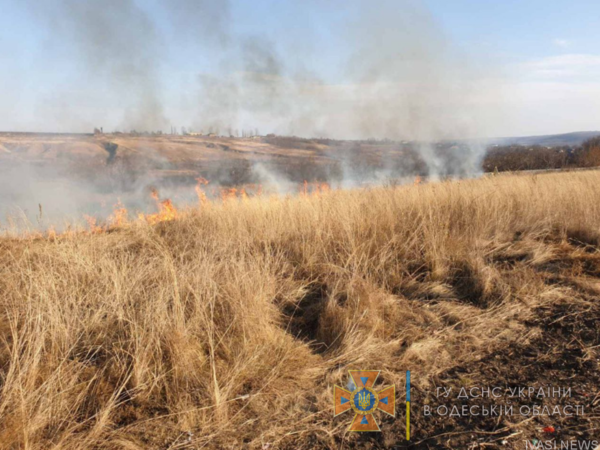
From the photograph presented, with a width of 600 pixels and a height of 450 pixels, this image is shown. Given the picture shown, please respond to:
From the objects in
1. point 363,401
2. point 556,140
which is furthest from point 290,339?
point 556,140

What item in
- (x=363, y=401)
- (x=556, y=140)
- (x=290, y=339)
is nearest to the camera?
(x=363, y=401)

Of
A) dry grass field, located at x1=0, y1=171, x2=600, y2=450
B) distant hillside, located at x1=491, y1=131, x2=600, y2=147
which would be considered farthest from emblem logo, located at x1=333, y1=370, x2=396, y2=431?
distant hillside, located at x1=491, y1=131, x2=600, y2=147

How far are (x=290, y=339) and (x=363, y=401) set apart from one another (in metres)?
0.75

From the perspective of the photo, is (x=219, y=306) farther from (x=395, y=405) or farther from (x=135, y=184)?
(x=135, y=184)

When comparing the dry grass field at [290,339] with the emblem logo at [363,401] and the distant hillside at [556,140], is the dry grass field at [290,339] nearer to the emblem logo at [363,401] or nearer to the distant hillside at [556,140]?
the emblem logo at [363,401]

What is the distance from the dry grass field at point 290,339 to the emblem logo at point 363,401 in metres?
0.06

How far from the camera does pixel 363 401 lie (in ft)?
7.06

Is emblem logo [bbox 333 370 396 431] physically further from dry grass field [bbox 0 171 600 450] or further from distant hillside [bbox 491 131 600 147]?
distant hillside [bbox 491 131 600 147]

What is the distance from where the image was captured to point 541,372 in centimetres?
236

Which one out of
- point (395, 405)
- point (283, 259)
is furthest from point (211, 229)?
point (395, 405)

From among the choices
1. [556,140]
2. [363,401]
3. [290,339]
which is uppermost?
[556,140]

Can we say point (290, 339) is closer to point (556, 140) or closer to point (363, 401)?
point (363, 401)

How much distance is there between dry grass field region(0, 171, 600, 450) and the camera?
1900 millimetres

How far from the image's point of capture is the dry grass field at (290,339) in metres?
1.90
